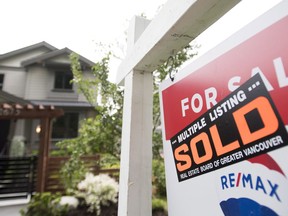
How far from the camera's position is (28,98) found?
31.2 ft

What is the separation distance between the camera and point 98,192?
9.80ft

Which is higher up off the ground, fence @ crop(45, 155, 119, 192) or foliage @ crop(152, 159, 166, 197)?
fence @ crop(45, 155, 119, 192)

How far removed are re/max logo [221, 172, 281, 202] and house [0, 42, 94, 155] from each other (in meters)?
8.88

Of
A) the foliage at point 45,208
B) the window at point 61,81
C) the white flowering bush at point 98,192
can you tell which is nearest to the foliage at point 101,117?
the white flowering bush at point 98,192

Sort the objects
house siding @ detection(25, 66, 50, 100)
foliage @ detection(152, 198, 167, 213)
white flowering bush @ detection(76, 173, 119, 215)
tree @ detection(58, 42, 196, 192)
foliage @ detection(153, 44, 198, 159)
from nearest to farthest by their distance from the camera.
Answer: foliage @ detection(153, 44, 198, 159) < tree @ detection(58, 42, 196, 192) < foliage @ detection(152, 198, 167, 213) < white flowering bush @ detection(76, 173, 119, 215) < house siding @ detection(25, 66, 50, 100)

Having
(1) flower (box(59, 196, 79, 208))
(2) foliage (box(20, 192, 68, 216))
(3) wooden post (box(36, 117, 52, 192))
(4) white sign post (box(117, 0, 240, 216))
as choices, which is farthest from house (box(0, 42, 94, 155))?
(4) white sign post (box(117, 0, 240, 216))

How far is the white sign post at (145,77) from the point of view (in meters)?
0.55

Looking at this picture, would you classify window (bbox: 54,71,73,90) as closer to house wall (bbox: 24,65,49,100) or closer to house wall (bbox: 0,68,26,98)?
house wall (bbox: 24,65,49,100)

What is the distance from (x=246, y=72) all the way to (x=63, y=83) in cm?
1018

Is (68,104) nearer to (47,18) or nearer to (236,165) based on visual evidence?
(47,18)

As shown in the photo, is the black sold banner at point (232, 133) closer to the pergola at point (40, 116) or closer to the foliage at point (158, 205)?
the foliage at point (158, 205)

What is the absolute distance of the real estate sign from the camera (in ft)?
1.26

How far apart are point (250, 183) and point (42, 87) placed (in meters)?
10.6

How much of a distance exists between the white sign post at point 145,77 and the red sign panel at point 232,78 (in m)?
0.12
